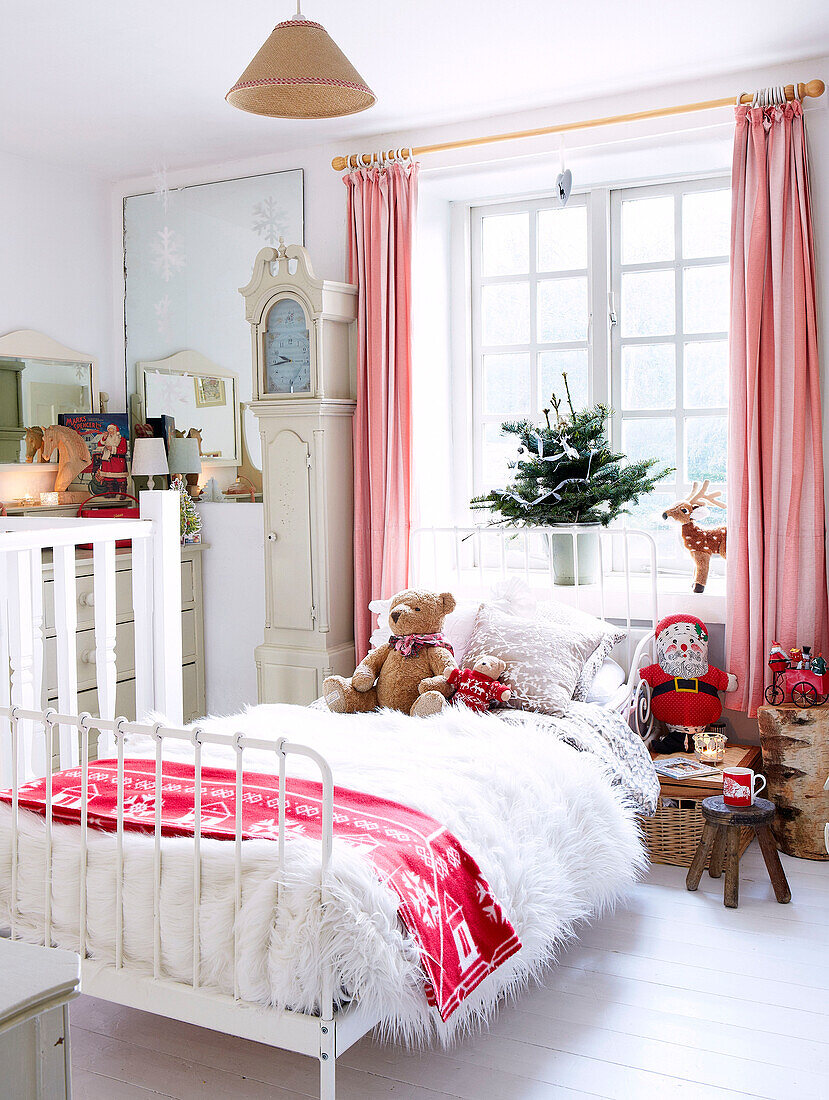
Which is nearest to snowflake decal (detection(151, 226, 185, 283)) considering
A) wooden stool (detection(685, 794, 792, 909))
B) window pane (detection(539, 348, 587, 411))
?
window pane (detection(539, 348, 587, 411))

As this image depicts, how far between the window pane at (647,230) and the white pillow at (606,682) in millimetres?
1546

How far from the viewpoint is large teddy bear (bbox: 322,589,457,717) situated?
2969 millimetres

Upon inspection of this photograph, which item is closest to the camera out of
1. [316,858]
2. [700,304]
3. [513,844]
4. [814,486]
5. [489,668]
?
[316,858]

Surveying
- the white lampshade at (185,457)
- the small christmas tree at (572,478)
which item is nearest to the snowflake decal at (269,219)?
the white lampshade at (185,457)

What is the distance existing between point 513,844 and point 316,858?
Result: 1.72ft

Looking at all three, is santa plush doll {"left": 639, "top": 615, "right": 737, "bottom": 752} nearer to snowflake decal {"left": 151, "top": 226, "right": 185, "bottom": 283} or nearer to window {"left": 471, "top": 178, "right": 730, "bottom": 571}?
window {"left": 471, "top": 178, "right": 730, "bottom": 571}

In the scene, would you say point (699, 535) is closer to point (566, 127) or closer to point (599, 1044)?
point (566, 127)

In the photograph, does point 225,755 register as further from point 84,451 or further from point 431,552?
point 84,451

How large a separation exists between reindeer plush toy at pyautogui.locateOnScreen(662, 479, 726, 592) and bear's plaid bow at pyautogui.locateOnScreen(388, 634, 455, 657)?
1.01 metres

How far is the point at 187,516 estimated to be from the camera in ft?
13.6

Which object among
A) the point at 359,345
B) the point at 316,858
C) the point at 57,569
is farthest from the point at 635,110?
the point at 316,858

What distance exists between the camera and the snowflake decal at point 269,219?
13.3 feet

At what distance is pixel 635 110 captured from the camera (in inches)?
135

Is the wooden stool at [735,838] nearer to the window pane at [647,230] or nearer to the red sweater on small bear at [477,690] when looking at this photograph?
the red sweater on small bear at [477,690]
